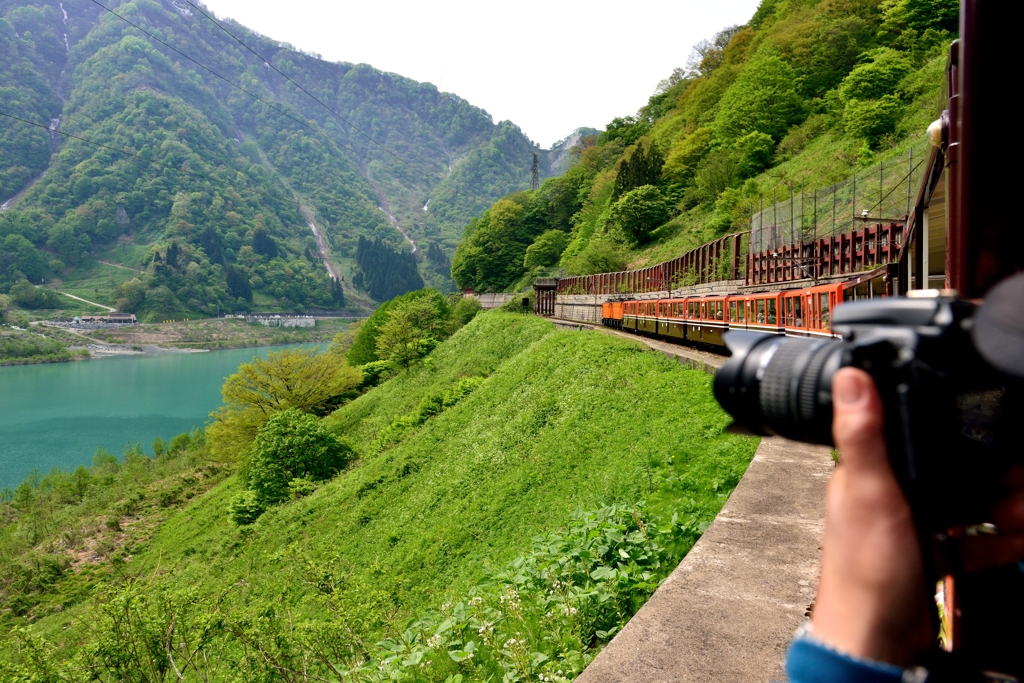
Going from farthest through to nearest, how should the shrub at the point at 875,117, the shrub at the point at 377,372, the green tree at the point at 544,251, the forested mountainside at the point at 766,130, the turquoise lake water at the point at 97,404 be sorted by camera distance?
the green tree at the point at 544,251 < the turquoise lake water at the point at 97,404 < the shrub at the point at 377,372 < the forested mountainside at the point at 766,130 < the shrub at the point at 875,117

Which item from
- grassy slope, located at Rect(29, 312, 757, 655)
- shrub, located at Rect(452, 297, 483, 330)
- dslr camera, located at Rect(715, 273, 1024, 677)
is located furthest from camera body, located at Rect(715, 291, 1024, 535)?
shrub, located at Rect(452, 297, 483, 330)

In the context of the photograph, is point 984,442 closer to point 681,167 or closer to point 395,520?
point 395,520

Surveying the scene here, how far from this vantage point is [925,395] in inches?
29.0

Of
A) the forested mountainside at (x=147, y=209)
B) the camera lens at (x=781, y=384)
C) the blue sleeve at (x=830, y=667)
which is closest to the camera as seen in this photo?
the blue sleeve at (x=830, y=667)

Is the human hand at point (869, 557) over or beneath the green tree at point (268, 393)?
over

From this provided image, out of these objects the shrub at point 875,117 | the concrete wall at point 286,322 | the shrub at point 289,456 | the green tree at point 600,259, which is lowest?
the shrub at point 289,456

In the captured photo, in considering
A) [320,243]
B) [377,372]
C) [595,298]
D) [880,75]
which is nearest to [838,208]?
[595,298]

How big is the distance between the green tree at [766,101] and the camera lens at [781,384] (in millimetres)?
48695

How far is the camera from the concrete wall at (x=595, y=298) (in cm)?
2486

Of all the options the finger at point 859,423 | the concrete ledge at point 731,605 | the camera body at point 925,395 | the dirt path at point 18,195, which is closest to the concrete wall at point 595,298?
the concrete ledge at point 731,605

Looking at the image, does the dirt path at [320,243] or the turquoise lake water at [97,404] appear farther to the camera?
the dirt path at [320,243]

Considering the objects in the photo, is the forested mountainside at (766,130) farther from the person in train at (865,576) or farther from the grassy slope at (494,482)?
the person in train at (865,576)

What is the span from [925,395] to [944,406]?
0.03 meters

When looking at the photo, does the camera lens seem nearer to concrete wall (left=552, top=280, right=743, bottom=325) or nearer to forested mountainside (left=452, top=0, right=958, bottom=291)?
concrete wall (left=552, top=280, right=743, bottom=325)
